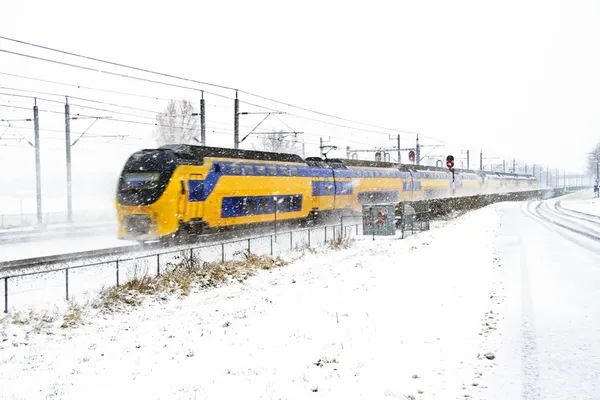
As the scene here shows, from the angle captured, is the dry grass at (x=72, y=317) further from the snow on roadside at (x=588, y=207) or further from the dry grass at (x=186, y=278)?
the snow on roadside at (x=588, y=207)

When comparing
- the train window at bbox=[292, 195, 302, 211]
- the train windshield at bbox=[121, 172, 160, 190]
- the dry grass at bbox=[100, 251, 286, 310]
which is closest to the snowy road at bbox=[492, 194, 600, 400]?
the dry grass at bbox=[100, 251, 286, 310]

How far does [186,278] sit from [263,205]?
990 cm

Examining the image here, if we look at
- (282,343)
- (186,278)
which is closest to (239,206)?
(186,278)

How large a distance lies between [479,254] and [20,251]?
1855 cm

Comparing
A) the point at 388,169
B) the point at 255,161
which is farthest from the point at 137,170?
the point at 388,169

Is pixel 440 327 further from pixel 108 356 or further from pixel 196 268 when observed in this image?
pixel 196 268

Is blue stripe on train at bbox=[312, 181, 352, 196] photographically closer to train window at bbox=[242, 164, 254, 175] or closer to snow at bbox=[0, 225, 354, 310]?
snow at bbox=[0, 225, 354, 310]

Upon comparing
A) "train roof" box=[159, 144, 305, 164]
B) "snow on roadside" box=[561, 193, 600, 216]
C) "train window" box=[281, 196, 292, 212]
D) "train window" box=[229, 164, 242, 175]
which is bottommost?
"snow on roadside" box=[561, 193, 600, 216]

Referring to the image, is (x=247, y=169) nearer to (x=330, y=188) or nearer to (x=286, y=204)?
(x=286, y=204)

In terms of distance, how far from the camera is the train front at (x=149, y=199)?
1903 centimetres

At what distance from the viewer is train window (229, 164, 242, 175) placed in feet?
73.2


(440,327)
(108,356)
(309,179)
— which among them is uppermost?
(309,179)

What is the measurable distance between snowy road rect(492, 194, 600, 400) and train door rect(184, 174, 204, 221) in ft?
38.6

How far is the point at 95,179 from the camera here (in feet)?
218
